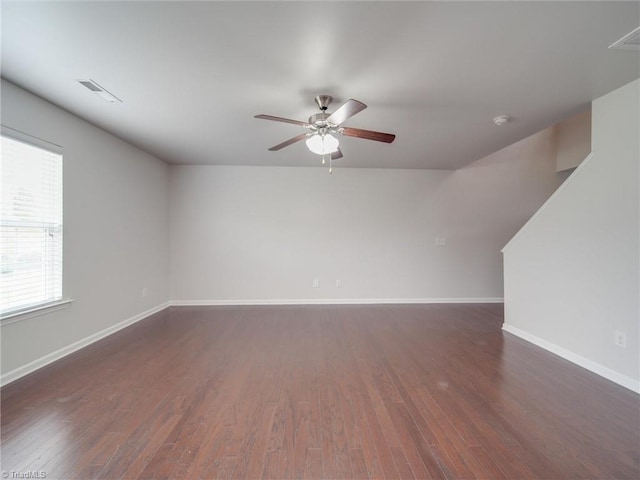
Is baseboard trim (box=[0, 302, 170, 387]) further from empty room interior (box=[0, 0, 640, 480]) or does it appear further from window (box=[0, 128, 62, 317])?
window (box=[0, 128, 62, 317])

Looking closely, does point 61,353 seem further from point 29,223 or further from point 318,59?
point 318,59

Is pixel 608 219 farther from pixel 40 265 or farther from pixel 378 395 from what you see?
pixel 40 265

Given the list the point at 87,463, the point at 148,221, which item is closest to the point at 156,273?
the point at 148,221

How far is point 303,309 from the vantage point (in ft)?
14.1

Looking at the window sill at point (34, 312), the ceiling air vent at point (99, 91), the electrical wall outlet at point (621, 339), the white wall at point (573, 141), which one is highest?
the white wall at point (573, 141)

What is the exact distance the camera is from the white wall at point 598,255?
2.09 metres

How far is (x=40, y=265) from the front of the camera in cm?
240

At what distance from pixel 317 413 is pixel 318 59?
2391 millimetres

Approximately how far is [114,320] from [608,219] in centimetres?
528

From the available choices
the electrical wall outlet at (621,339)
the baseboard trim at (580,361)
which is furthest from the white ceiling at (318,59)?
the baseboard trim at (580,361)

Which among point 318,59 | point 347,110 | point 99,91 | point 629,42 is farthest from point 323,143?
point 629,42

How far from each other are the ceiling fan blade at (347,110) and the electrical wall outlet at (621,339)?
2.75 metres

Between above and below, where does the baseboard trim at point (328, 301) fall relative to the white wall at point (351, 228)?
below

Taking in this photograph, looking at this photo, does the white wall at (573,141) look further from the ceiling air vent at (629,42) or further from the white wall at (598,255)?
the ceiling air vent at (629,42)
